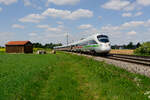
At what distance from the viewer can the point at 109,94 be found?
5.12m

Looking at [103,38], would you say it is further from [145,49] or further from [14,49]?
[14,49]

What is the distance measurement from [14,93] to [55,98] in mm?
1460

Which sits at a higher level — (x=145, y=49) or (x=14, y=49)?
(x=14, y=49)

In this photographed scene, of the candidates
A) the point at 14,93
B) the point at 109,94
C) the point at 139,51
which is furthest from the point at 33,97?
the point at 139,51

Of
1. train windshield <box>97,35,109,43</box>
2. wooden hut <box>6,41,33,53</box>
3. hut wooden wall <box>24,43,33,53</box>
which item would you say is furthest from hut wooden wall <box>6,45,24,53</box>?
train windshield <box>97,35,109,43</box>

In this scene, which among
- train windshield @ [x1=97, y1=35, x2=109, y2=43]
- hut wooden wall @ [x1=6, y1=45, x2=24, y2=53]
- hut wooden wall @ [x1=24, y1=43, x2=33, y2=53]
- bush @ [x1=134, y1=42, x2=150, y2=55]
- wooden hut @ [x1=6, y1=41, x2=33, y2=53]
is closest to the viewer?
train windshield @ [x1=97, y1=35, x2=109, y2=43]

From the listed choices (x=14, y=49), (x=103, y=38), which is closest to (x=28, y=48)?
(x=14, y=49)

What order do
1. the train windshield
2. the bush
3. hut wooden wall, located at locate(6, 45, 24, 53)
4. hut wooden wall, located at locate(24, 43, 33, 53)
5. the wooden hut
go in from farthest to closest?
hut wooden wall, located at locate(24, 43, 33, 53) → hut wooden wall, located at locate(6, 45, 24, 53) → the wooden hut → the bush → the train windshield

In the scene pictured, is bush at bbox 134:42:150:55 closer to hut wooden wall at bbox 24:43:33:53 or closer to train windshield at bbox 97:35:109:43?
train windshield at bbox 97:35:109:43

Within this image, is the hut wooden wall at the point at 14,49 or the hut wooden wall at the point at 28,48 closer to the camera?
the hut wooden wall at the point at 14,49

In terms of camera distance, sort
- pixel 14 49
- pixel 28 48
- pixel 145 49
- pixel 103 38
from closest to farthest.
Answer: pixel 103 38, pixel 145 49, pixel 14 49, pixel 28 48

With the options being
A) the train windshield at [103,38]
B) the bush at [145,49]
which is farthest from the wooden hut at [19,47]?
the bush at [145,49]

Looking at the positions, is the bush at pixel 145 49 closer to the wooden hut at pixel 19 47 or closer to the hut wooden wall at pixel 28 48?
the wooden hut at pixel 19 47

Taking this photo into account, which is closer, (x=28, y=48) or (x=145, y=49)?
(x=145, y=49)
